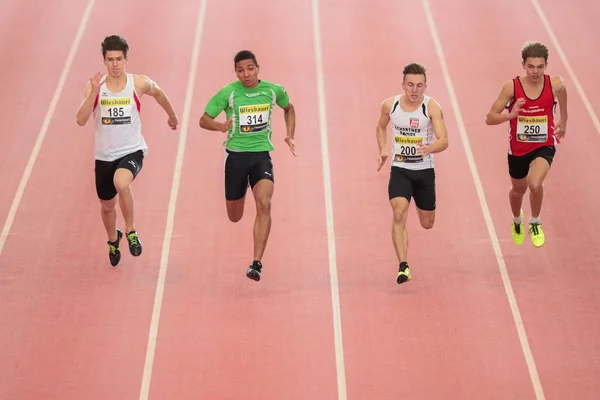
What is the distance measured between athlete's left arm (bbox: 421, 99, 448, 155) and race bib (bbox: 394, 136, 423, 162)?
160 mm

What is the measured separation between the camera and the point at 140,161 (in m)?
8.64

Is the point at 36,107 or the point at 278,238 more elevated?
the point at 36,107

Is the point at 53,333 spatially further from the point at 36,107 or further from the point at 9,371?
the point at 36,107

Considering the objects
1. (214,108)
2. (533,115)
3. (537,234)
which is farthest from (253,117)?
(537,234)

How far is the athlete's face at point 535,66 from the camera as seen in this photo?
27.5ft

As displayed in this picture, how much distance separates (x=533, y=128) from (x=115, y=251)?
3151 millimetres

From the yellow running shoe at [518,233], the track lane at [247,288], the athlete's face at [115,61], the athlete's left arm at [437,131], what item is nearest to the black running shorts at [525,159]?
the yellow running shoe at [518,233]

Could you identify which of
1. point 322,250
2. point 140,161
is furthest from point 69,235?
point 322,250

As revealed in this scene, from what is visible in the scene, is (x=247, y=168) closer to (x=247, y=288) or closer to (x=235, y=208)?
(x=235, y=208)

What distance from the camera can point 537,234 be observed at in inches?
360

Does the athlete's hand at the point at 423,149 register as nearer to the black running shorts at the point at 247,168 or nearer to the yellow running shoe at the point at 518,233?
the black running shorts at the point at 247,168

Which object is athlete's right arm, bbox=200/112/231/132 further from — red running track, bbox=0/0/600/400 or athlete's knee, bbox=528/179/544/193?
athlete's knee, bbox=528/179/544/193

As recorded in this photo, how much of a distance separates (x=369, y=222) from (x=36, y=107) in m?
4.05

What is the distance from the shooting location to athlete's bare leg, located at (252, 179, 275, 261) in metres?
8.39
